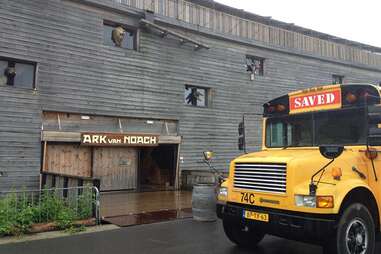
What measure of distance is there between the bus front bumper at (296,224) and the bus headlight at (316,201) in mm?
127

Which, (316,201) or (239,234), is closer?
(316,201)

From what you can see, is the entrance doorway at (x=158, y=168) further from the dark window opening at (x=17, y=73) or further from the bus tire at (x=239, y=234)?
the bus tire at (x=239, y=234)

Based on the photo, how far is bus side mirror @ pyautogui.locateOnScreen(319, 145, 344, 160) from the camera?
602cm

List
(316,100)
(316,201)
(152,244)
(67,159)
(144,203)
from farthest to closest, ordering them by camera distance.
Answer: (67,159) < (144,203) < (152,244) < (316,100) < (316,201)

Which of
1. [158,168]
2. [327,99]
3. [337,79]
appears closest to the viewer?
[327,99]

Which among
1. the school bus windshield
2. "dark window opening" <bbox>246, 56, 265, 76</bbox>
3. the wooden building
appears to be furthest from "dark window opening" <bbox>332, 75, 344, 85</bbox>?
the school bus windshield

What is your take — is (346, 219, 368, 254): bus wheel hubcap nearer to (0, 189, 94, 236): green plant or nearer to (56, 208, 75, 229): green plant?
(0, 189, 94, 236): green plant

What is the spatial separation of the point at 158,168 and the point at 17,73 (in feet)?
25.7

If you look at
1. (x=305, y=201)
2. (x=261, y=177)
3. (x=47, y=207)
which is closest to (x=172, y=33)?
(x=47, y=207)

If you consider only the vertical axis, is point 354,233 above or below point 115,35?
below

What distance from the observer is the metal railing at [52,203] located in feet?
30.7

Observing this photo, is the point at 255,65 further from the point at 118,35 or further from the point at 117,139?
the point at 117,139

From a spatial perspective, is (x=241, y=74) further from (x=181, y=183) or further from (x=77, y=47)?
(x=77, y=47)

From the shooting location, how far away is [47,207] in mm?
9672
